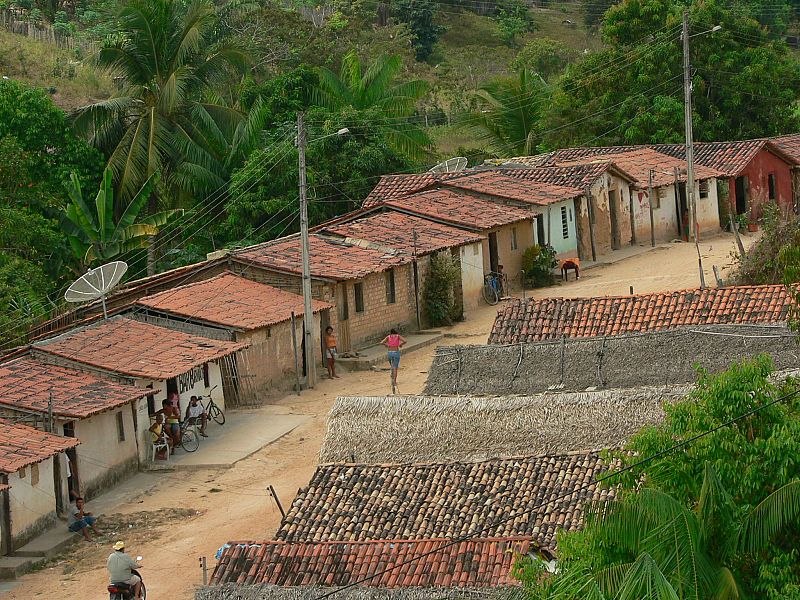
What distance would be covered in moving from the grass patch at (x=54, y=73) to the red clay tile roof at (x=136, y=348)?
25.9m

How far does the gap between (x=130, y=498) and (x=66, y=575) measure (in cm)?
342

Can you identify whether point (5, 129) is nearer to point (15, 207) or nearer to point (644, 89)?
point (15, 207)

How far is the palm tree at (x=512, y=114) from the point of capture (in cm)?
5250

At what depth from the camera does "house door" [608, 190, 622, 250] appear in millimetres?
41750

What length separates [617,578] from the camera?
10344 millimetres

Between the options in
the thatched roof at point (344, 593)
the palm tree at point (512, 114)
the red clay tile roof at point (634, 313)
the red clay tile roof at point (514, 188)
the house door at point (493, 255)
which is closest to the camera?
the thatched roof at point (344, 593)

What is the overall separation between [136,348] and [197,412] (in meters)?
1.62

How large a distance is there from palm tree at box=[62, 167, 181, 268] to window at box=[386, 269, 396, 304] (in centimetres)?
643

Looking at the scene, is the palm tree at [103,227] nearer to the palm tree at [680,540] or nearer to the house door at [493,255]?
the house door at [493,255]

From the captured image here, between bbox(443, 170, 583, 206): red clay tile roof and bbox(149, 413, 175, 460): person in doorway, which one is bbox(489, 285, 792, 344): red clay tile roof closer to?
bbox(149, 413, 175, 460): person in doorway

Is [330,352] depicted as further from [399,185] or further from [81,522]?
[399,185]

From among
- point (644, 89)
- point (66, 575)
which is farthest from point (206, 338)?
point (644, 89)

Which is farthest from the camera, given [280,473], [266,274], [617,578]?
[266,274]

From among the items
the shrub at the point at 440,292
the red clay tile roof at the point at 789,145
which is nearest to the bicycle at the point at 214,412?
the shrub at the point at 440,292
